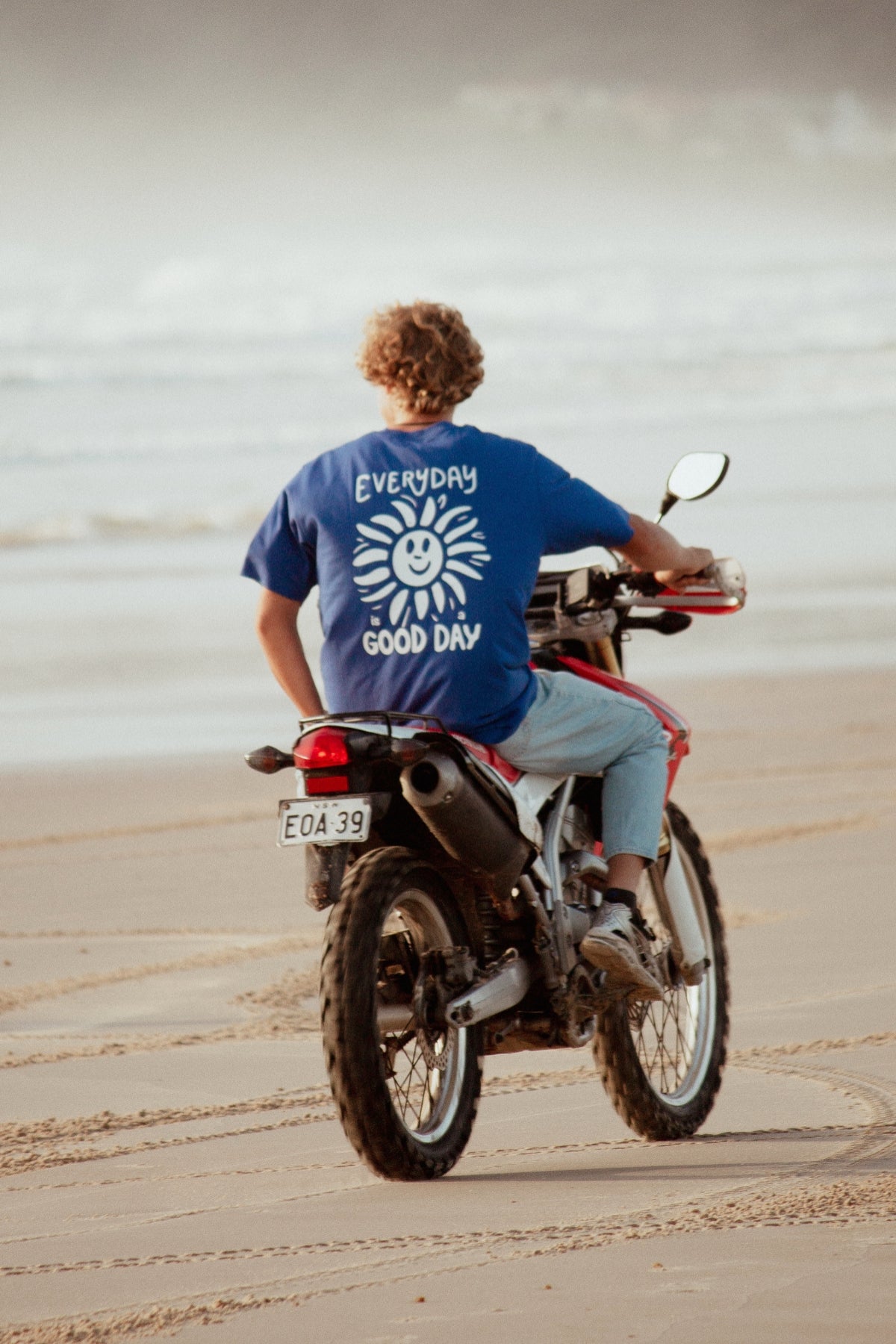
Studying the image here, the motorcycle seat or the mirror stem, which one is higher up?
the mirror stem

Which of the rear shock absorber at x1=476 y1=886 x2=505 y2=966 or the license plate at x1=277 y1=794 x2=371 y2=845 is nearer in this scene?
the license plate at x1=277 y1=794 x2=371 y2=845

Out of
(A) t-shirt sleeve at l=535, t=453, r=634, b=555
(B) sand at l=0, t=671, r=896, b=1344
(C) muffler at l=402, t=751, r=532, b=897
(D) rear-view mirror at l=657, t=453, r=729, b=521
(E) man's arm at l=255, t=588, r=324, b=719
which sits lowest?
(B) sand at l=0, t=671, r=896, b=1344

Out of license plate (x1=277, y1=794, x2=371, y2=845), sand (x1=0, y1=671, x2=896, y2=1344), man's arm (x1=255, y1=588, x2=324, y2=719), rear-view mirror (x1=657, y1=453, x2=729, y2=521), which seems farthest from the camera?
rear-view mirror (x1=657, y1=453, x2=729, y2=521)

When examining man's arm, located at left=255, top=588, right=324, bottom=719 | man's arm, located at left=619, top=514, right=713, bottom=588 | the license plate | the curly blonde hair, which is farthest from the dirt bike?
the curly blonde hair

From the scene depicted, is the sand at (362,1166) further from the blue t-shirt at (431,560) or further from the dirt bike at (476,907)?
the blue t-shirt at (431,560)

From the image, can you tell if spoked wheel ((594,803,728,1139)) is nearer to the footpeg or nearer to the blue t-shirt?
the footpeg

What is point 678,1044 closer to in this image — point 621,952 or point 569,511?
point 621,952

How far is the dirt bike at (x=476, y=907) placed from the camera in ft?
14.3

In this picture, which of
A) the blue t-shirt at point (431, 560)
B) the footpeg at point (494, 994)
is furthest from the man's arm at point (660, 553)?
the footpeg at point (494, 994)

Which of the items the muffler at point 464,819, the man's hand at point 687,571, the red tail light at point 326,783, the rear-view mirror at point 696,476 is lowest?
the muffler at point 464,819

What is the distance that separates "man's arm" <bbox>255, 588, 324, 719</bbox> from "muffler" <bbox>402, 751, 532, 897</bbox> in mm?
482

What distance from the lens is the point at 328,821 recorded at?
4336 mm

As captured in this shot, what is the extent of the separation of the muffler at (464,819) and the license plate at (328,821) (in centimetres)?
13

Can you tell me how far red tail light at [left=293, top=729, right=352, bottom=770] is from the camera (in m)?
4.38
